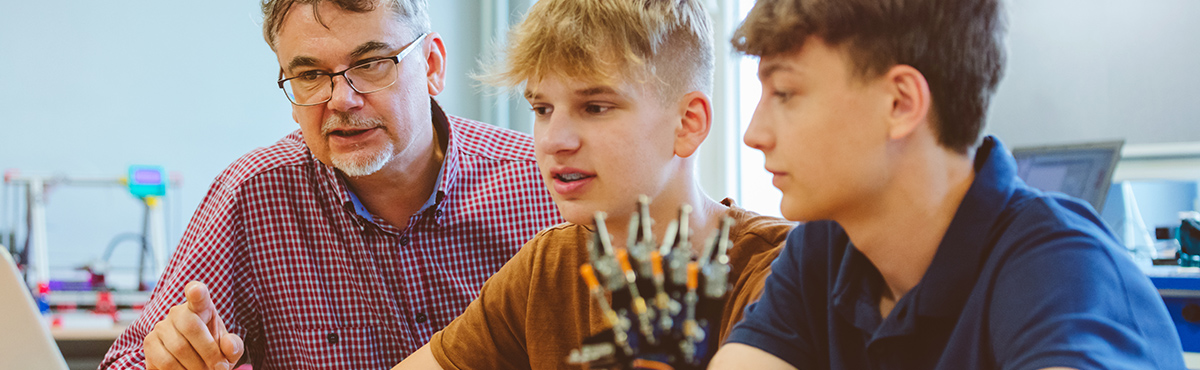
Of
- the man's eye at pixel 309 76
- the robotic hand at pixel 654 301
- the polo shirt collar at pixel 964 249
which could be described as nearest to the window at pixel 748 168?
the man's eye at pixel 309 76

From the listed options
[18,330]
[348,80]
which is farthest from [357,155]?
[18,330]

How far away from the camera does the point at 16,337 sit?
1.29m

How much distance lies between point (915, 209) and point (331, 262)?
1150 millimetres

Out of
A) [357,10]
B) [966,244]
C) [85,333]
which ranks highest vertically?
[357,10]

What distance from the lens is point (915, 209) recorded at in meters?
0.64

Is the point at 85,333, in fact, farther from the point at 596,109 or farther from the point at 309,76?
the point at 596,109

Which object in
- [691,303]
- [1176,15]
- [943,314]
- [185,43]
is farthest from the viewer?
[1176,15]

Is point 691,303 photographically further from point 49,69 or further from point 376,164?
point 49,69

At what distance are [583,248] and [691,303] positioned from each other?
1.84 feet

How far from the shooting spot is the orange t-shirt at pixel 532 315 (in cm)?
104

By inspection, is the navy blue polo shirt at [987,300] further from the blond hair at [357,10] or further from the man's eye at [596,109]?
the blond hair at [357,10]

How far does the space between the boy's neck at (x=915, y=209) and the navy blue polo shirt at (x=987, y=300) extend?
0.02m

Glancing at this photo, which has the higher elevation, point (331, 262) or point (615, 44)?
point (615, 44)

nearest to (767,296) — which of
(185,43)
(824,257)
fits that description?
(824,257)
